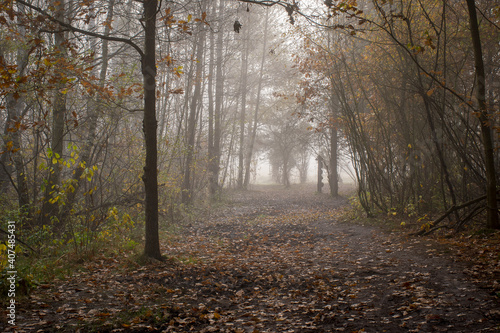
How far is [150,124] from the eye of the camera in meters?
6.33

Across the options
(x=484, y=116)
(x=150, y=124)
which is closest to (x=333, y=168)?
(x=484, y=116)

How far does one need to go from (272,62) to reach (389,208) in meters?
18.0

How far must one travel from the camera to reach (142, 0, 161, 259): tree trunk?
20.3 feet

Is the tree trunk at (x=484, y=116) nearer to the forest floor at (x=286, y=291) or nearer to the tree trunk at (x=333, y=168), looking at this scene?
the forest floor at (x=286, y=291)

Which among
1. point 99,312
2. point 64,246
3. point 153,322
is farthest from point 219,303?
point 64,246

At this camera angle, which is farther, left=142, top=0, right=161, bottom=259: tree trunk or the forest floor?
left=142, top=0, right=161, bottom=259: tree trunk

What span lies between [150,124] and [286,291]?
395 centimetres

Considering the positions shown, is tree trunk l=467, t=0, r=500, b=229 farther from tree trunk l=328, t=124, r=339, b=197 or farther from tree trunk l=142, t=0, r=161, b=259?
tree trunk l=328, t=124, r=339, b=197

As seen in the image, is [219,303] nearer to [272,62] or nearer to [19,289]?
[19,289]

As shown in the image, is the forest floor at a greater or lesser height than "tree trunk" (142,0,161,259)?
lesser

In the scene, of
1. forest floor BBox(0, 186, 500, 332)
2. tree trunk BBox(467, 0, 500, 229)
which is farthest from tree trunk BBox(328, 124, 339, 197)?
tree trunk BBox(467, 0, 500, 229)

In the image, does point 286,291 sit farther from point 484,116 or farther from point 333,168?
point 333,168

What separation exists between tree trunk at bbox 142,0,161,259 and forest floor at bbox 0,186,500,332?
62cm

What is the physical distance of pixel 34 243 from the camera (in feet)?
22.5
